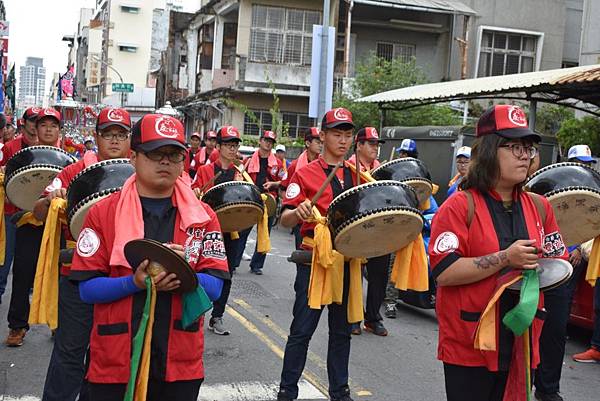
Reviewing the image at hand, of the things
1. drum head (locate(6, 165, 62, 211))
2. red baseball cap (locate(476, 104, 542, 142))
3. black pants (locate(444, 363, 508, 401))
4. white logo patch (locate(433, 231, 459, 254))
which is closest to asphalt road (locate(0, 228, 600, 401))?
drum head (locate(6, 165, 62, 211))

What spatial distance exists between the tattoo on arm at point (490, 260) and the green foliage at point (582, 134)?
13.7 meters

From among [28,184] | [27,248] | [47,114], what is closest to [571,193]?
[28,184]

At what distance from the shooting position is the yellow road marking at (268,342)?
618 centimetres

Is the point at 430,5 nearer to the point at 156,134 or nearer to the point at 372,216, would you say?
the point at 372,216

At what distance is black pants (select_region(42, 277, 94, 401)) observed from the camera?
4.69 meters

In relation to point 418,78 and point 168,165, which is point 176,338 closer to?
point 168,165

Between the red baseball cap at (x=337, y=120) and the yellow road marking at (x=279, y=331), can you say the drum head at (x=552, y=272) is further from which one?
the yellow road marking at (x=279, y=331)

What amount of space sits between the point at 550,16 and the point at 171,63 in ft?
70.7

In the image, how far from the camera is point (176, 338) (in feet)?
11.0

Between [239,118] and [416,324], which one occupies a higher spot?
[239,118]

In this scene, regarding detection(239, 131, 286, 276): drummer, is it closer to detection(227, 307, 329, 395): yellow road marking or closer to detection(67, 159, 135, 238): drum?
detection(227, 307, 329, 395): yellow road marking

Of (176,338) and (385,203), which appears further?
(385,203)

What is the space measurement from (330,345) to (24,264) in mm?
2997

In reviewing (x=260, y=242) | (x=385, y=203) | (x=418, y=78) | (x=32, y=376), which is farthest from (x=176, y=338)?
(x=418, y=78)
